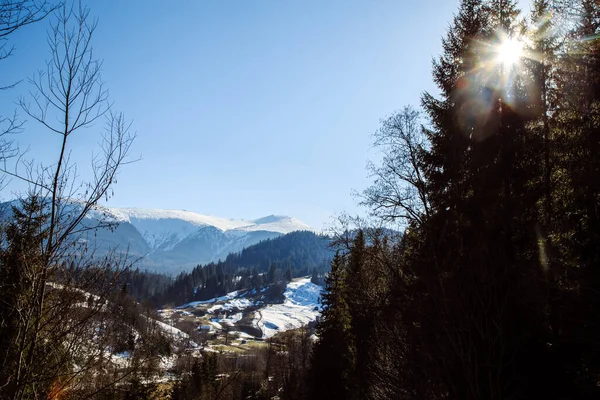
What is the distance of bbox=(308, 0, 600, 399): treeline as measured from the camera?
7047 millimetres

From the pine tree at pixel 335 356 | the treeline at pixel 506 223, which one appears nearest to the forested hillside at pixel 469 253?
the treeline at pixel 506 223

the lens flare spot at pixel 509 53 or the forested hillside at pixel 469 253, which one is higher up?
the lens flare spot at pixel 509 53

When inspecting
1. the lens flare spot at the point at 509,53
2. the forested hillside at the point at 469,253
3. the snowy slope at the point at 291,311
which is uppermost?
the lens flare spot at the point at 509,53

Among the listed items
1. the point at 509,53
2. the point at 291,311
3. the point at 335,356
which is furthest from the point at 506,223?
the point at 291,311

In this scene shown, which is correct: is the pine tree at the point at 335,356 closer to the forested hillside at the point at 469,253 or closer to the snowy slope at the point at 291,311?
the forested hillside at the point at 469,253

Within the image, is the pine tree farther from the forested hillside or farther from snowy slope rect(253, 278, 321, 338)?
snowy slope rect(253, 278, 321, 338)

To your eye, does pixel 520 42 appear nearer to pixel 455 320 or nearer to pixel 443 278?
pixel 443 278

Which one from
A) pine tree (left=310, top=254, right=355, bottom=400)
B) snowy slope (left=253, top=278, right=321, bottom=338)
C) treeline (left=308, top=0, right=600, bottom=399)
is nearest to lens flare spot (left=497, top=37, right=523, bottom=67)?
treeline (left=308, top=0, right=600, bottom=399)

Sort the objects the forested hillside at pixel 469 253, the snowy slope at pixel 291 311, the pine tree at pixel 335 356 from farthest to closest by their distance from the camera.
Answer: the snowy slope at pixel 291 311
the pine tree at pixel 335 356
the forested hillside at pixel 469 253

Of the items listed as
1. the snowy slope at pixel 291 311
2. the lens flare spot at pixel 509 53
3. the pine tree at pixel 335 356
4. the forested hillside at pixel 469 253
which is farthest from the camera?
the snowy slope at pixel 291 311

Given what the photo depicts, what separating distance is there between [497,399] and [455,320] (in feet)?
5.45

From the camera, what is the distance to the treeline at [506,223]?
23.1ft

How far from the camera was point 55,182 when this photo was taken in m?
4.11

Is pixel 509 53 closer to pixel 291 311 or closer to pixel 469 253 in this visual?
pixel 469 253
